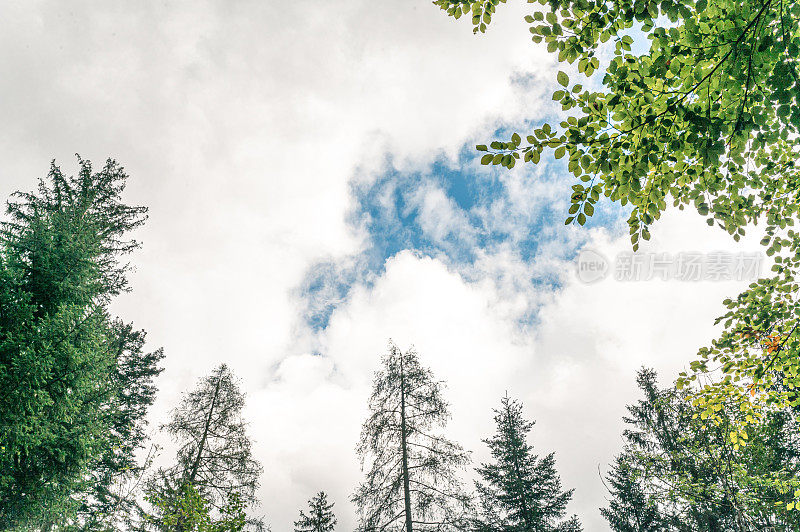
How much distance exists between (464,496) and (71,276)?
46.6 ft

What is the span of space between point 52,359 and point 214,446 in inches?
345

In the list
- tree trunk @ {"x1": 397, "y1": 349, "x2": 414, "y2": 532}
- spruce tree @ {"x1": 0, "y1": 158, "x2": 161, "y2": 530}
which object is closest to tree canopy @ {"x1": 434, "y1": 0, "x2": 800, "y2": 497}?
spruce tree @ {"x1": 0, "y1": 158, "x2": 161, "y2": 530}

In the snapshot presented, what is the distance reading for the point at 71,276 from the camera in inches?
373

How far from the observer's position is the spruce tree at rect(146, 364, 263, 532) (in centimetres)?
1402

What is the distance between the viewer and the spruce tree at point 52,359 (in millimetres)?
7824

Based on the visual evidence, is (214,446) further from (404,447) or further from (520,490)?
(520,490)

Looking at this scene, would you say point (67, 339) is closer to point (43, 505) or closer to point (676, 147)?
point (43, 505)

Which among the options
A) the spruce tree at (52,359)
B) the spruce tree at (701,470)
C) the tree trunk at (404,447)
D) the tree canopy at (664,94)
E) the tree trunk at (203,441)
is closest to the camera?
the tree canopy at (664,94)

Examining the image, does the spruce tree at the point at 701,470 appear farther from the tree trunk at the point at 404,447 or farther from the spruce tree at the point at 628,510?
the tree trunk at the point at 404,447

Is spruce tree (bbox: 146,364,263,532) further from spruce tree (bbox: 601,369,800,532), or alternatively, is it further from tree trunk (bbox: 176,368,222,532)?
spruce tree (bbox: 601,369,800,532)

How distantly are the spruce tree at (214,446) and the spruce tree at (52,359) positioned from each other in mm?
5208

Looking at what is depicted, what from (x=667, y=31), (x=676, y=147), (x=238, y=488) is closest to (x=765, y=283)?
(x=676, y=147)

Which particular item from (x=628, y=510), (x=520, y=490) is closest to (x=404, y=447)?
(x=520, y=490)

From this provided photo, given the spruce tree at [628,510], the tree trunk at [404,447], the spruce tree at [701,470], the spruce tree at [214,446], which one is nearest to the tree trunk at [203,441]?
the spruce tree at [214,446]
